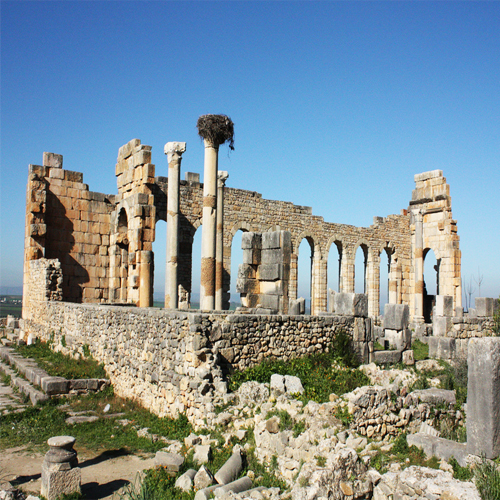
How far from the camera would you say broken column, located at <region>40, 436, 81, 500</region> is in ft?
19.9

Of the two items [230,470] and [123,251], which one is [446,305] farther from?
[230,470]

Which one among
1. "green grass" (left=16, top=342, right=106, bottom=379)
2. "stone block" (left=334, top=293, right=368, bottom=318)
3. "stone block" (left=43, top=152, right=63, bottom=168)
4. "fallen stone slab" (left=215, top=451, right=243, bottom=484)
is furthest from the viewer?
"stone block" (left=43, top=152, right=63, bottom=168)

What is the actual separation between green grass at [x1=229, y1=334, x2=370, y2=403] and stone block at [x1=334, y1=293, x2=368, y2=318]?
1458 mm

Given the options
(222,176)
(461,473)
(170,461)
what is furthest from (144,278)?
(461,473)

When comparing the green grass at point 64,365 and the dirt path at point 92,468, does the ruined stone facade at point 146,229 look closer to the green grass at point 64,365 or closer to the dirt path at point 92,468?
the green grass at point 64,365

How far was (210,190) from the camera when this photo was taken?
14.0 meters

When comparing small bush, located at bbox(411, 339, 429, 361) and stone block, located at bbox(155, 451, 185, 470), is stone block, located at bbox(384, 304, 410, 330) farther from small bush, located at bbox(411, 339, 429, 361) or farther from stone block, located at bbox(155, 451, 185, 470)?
stone block, located at bbox(155, 451, 185, 470)

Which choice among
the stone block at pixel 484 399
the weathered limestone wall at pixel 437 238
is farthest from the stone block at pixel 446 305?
the stone block at pixel 484 399

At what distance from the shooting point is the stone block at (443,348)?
14.4 meters

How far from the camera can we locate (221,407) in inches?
317

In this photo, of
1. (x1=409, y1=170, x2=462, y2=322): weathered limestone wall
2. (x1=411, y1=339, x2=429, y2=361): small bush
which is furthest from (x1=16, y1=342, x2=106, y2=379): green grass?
(x1=409, y1=170, x2=462, y2=322): weathered limestone wall

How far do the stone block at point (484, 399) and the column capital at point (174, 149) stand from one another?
12.2 meters

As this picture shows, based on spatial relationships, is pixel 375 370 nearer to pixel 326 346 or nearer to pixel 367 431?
pixel 326 346

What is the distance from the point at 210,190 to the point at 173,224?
3.42 m
